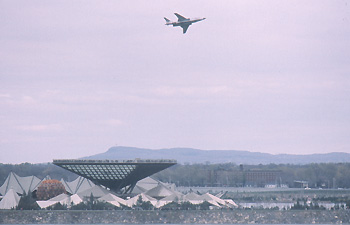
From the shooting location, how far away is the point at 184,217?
493ft

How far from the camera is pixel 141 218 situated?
492ft

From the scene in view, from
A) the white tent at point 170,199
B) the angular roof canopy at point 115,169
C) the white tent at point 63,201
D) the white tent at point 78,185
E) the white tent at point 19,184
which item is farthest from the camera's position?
the white tent at point 78,185

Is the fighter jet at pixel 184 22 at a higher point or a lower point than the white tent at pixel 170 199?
higher

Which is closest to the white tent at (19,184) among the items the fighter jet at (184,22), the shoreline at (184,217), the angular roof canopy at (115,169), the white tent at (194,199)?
the angular roof canopy at (115,169)

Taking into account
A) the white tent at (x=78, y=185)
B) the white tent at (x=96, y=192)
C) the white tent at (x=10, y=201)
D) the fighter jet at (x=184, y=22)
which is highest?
the fighter jet at (x=184, y=22)

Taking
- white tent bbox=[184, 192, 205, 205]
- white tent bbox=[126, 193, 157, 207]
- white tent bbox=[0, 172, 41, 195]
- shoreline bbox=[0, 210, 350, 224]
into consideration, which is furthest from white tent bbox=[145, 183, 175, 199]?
white tent bbox=[0, 172, 41, 195]

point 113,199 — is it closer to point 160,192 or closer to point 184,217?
point 184,217

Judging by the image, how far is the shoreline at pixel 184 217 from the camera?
14862 centimetres

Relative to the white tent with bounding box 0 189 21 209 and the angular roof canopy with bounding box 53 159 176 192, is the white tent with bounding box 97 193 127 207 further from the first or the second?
the white tent with bounding box 0 189 21 209

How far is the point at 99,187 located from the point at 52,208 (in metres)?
14.1

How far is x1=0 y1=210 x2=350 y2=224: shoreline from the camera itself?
149 meters

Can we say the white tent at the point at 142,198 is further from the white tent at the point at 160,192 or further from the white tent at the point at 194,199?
the white tent at the point at 160,192

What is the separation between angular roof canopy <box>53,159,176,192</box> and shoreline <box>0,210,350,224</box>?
1390 centimetres

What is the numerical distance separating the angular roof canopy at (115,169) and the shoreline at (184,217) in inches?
547
